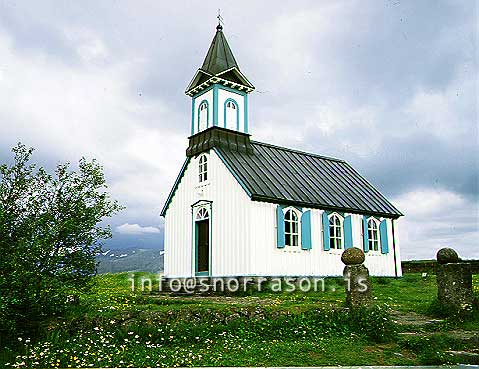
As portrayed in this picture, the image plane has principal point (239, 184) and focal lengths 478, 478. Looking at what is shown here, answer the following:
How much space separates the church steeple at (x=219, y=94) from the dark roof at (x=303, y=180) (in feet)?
4.98

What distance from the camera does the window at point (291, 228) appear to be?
18.9m

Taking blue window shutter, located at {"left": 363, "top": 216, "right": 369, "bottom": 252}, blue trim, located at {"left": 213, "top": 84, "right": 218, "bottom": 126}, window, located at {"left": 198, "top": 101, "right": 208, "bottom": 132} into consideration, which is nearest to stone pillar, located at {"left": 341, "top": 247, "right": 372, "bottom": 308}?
blue trim, located at {"left": 213, "top": 84, "right": 218, "bottom": 126}

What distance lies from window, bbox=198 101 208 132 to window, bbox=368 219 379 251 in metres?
9.03

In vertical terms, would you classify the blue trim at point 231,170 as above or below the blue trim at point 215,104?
below

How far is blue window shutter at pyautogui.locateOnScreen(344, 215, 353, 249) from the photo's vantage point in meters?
21.0

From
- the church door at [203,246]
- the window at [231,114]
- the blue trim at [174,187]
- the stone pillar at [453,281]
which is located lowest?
the stone pillar at [453,281]

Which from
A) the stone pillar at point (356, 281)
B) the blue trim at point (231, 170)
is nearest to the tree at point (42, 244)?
the stone pillar at point (356, 281)

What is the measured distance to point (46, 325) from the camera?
8625mm

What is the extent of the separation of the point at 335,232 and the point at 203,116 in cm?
772

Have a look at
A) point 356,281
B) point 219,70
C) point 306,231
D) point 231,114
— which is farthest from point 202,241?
point 356,281

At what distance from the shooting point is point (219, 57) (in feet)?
70.6

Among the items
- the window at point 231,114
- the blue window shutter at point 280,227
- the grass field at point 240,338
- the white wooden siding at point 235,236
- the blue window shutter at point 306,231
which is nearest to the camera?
the grass field at point 240,338

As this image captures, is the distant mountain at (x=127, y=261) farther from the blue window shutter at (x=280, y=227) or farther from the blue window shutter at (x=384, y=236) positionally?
the blue window shutter at (x=384, y=236)

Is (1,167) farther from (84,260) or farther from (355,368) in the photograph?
(355,368)
